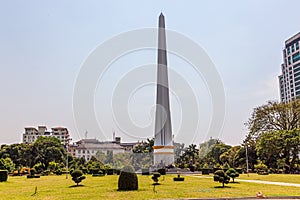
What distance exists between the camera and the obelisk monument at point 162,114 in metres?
45.7

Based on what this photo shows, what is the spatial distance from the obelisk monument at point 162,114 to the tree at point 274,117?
11310mm

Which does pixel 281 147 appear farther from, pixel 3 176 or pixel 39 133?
pixel 39 133

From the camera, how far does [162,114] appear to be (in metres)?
48.1

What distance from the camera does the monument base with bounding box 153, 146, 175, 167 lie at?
48562mm

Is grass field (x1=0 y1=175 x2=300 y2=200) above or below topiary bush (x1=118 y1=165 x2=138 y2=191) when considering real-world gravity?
below

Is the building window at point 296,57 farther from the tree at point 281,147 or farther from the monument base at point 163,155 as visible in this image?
the monument base at point 163,155

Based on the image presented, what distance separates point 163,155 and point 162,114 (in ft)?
19.7

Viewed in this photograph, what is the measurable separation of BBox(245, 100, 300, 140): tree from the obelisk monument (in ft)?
37.1

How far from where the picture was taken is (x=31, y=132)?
119000 mm

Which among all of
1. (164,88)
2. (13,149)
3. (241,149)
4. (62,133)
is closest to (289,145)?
(241,149)

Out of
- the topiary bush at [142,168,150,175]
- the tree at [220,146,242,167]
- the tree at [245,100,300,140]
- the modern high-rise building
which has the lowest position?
the topiary bush at [142,168,150,175]

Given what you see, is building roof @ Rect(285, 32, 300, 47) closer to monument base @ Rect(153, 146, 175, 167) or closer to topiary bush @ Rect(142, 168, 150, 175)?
monument base @ Rect(153, 146, 175, 167)

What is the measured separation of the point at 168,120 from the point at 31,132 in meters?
82.3

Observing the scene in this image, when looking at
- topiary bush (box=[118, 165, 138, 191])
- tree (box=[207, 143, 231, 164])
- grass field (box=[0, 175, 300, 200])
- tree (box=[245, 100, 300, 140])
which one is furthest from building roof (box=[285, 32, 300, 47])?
topiary bush (box=[118, 165, 138, 191])
